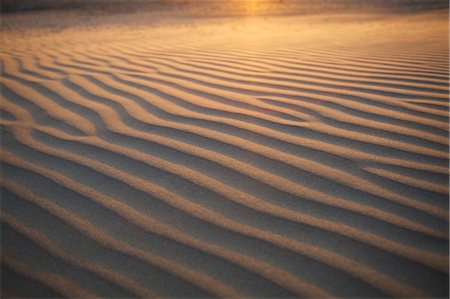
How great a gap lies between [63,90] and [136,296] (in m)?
1.89

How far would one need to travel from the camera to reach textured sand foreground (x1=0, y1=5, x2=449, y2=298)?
0.94 m

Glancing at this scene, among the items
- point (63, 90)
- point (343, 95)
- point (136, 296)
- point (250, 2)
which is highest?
point (250, 2)

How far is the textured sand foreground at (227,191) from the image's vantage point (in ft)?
3.07

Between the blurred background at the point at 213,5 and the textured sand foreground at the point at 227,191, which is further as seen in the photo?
the blurred background at the point at 213,5

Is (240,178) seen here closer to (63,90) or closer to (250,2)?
(63,90)

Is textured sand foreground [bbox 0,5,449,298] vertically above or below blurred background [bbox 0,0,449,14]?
below

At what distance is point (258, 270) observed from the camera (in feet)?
3.10

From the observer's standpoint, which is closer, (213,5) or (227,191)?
(227,191)

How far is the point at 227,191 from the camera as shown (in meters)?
1.21

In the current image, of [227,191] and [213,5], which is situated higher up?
[213,5]

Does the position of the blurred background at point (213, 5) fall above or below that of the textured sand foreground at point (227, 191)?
above

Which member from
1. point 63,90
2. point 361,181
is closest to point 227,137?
point 361,181

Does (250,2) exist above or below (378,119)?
above

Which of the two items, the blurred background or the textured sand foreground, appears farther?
the blurred background
